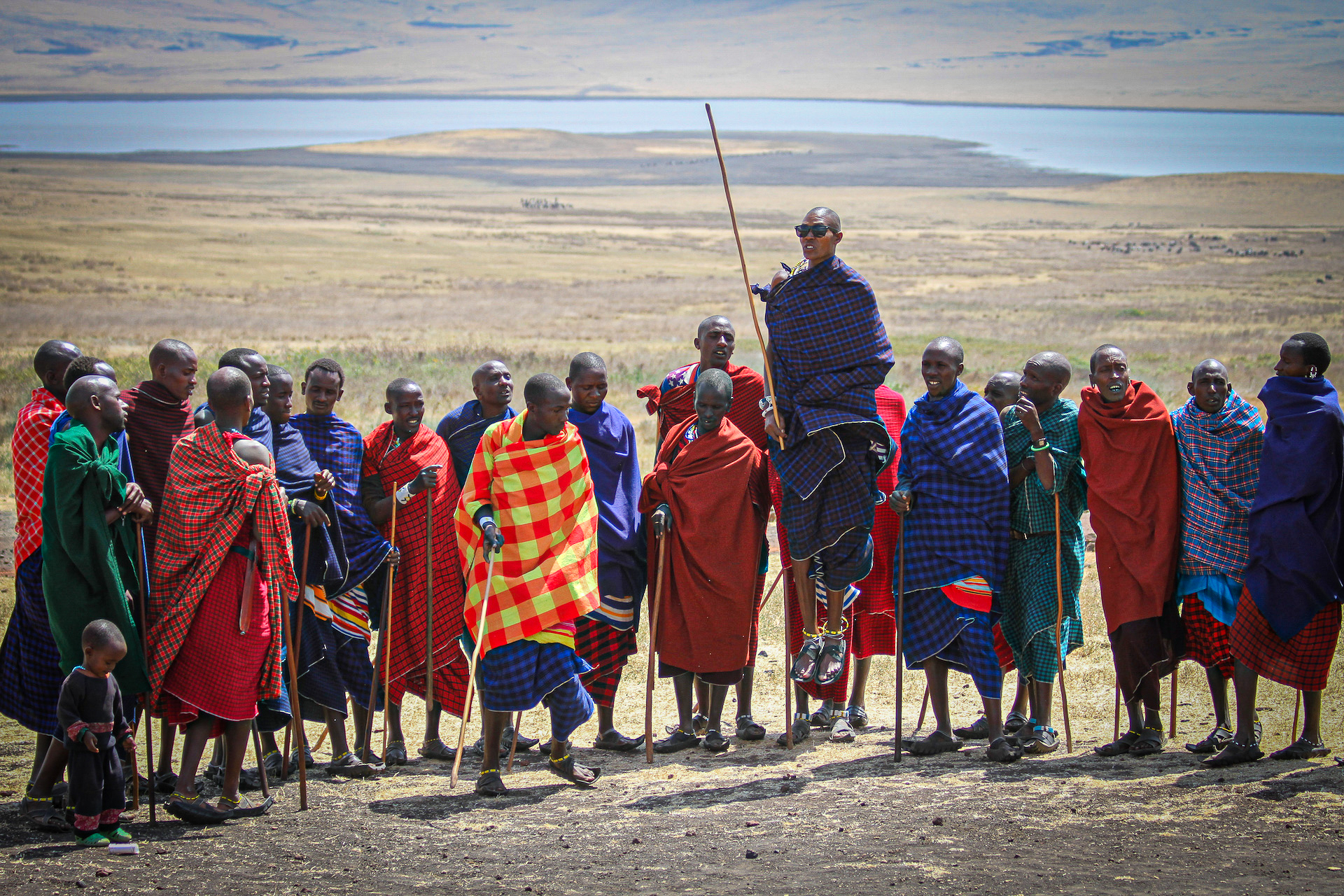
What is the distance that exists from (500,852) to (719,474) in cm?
247

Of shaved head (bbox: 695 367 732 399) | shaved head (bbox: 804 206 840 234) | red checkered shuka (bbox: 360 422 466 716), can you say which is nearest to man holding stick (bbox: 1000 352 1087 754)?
shaved head (bbox: 804 206 840 234)

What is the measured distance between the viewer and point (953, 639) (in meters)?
6.78

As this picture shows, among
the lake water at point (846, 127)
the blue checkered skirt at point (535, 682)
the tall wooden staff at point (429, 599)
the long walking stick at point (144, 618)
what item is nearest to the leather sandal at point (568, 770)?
the blue checkered skirt at point (535, 682)

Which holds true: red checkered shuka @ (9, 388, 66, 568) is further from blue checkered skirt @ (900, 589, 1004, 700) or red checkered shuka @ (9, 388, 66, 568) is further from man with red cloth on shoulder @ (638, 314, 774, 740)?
blue checkered skirt @ (900, 589, 1004, 700)

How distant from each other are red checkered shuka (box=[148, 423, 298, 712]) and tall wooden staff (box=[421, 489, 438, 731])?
1.02 metres

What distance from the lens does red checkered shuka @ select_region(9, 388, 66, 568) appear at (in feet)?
20.3

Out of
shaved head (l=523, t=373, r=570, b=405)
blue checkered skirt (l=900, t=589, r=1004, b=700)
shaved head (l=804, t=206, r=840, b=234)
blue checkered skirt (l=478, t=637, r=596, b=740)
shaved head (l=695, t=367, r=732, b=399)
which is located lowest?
blue checkered skirt (l=478, t=637, r=596, b=740)

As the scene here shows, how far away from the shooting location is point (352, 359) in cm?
2478

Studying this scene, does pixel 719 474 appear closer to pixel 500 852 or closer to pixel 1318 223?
pixel 500 852

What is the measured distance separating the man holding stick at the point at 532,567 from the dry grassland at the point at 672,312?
0.49 meters

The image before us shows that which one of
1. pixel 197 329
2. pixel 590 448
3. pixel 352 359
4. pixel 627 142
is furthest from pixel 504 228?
pixel 627 142

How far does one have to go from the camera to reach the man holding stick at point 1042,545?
692cm

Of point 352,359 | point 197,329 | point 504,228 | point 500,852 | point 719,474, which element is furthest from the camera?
point 504,228

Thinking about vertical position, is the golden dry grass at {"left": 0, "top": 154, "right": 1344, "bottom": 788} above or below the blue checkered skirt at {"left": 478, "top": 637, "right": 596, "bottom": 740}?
above
